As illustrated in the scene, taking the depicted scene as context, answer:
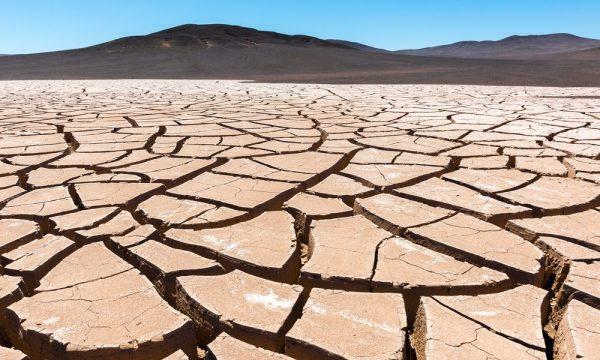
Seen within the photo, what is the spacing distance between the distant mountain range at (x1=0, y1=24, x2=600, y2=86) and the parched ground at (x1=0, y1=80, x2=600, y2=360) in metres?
7.07

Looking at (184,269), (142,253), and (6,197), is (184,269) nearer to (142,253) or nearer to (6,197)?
(142,253)

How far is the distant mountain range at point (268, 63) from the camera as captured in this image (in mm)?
10812

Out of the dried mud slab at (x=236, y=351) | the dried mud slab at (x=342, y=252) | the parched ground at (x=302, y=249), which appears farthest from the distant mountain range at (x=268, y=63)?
the dried mud slab at (x=236, y=351)

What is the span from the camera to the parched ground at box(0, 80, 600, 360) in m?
1.02

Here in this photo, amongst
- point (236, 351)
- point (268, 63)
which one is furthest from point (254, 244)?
point (268, 63)

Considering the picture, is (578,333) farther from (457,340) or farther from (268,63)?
(268,63)

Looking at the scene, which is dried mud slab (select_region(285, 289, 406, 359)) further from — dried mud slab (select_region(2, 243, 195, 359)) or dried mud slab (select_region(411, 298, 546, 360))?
dried mud slab (select_region(2, 243, 195, 359))

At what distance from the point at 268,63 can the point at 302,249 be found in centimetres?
1656

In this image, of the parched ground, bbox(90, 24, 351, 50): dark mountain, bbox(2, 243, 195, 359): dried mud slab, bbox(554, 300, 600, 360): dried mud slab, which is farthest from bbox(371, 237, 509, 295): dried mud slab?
bbox(90, 24, 351, 50): dark mountain

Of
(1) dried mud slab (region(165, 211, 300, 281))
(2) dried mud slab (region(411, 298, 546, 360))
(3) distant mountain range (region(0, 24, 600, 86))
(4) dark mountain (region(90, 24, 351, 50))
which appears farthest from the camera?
(4) dark mountain (region(90, 24, 351, 50))

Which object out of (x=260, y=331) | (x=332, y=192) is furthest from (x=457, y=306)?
(x=332, y=192)

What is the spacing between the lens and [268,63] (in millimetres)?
17391

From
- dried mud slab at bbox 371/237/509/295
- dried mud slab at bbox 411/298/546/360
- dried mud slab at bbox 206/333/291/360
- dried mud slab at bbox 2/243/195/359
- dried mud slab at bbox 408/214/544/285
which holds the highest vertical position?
→ dried mud slab at bbox 408/214/544/285

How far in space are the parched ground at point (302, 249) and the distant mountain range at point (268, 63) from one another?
7069mm
